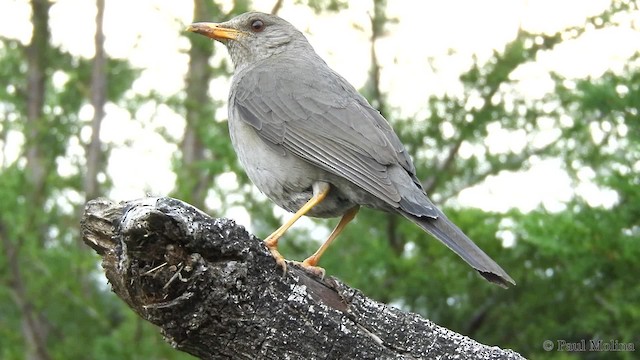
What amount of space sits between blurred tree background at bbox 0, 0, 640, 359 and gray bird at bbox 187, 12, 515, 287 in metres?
1.28

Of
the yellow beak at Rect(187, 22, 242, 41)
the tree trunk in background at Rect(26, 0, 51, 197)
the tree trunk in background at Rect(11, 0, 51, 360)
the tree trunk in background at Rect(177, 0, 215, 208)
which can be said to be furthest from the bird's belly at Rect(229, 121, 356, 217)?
the tree trunk in background at Rect(26, 0, 51, 197)

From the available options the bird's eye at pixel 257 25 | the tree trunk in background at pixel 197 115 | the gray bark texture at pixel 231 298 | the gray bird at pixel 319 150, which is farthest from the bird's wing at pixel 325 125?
the tree trunk in background at pixel 197 115

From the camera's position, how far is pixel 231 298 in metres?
2.94

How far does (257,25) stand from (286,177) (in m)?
1.43

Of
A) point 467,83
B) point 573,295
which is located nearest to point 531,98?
point 467,83

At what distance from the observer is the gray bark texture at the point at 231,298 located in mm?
2832

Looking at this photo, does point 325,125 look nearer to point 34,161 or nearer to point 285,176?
point 285,176

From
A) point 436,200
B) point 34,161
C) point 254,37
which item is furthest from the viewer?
point 34,161

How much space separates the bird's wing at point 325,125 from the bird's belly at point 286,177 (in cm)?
5

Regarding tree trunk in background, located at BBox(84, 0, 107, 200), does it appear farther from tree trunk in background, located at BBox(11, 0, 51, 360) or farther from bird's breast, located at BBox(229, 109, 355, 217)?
bird's breast, located at BBox(229, 109, 355, 217)

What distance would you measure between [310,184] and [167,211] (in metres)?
1.66

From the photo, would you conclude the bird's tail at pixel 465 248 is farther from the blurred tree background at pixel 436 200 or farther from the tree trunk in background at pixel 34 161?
the tree trunk in background at pixel 34 161

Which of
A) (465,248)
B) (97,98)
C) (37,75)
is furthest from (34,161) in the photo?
(465,248)

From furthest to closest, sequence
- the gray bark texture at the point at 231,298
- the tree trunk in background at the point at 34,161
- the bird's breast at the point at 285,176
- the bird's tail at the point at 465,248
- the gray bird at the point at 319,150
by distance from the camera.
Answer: the tree trunk in background at the point at 34,161
the bird's breast at the point at 285,176
the gray bird at the point at 319,150
the bird's tail at the point at 465,248
the gray bark texture at the point at 231,298
